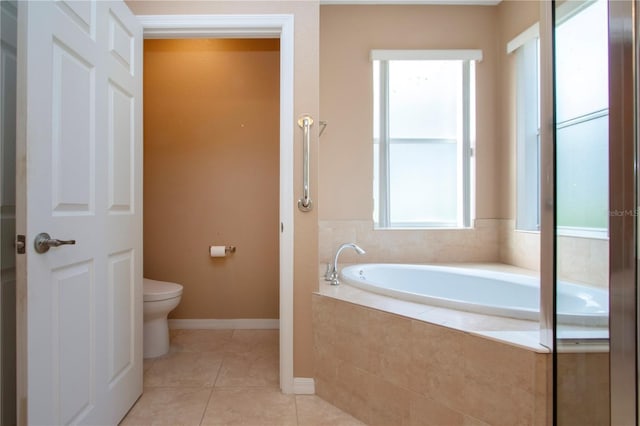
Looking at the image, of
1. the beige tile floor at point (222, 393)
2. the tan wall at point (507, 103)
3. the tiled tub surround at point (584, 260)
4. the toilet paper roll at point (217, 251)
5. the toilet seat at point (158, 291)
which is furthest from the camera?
the toilet paper roll at point (217, 251)

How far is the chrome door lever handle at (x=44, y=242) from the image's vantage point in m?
0.92

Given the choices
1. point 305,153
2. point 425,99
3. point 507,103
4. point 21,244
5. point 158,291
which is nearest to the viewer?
point 21,244

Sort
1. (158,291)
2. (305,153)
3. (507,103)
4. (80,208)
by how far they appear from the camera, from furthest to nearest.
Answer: (507,103) → (158,291) → (305,153) → (80,208)

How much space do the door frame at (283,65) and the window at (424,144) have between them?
1121 millimetres

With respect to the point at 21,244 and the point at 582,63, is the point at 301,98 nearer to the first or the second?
the point at 582,63

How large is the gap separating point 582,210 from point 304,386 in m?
1.46

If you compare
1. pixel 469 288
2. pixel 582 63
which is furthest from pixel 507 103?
pixel 582 63

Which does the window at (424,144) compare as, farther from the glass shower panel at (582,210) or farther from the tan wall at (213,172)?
the glass shower panel at (582,210)

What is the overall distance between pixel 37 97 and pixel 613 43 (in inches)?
64.5

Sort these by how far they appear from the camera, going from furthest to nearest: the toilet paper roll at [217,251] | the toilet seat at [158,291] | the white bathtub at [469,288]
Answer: the toilet paper roll at [217,251]
the toilet seat at [158,291]
the white bathtub at [469,288]

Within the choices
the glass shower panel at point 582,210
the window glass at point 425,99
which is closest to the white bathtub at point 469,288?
the glass shower panel at point 582,210

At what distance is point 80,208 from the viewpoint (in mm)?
1131

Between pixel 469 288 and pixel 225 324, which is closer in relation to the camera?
pixel 469 288

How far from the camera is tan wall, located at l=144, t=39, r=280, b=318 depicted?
8.45ft
